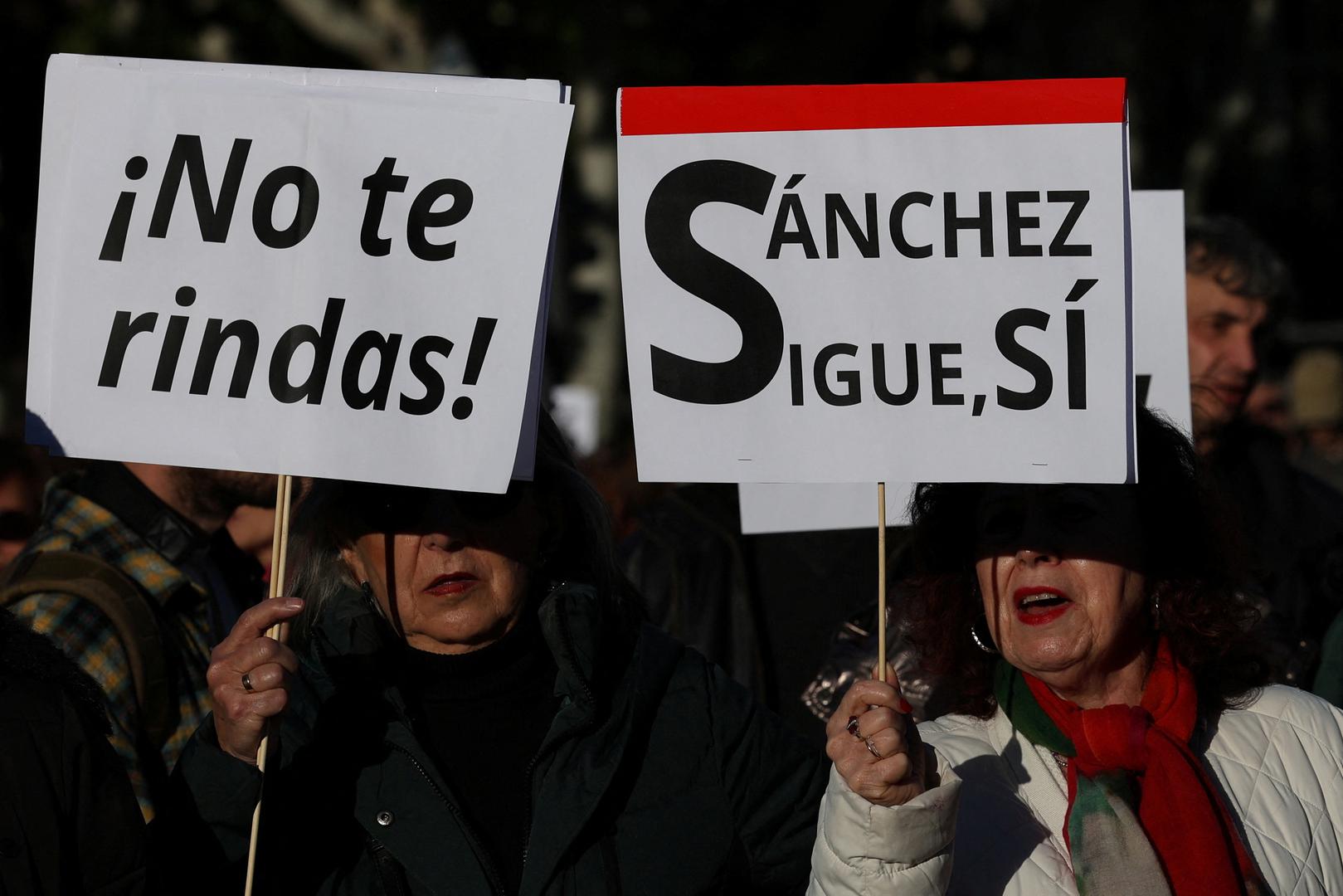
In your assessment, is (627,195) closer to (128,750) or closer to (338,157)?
(338,157)

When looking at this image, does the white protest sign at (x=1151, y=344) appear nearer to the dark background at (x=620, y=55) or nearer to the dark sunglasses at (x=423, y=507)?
the dark sunglasses at (x=423, y=507)

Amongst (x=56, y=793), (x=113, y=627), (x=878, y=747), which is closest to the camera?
(x=56, y=793)

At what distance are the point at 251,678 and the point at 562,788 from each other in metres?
0.50

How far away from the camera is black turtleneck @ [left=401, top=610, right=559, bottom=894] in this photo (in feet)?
9.42

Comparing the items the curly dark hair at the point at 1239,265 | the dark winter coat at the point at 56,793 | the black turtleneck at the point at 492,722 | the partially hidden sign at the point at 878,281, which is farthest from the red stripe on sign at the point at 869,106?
the curly dark hair at the point at 1239,265

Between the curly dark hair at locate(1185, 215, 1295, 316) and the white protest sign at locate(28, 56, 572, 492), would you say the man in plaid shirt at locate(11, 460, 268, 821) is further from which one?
the curly dark hair at locate(1185, 215, 1295, 316)

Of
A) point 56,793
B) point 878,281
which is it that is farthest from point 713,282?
point 56,793

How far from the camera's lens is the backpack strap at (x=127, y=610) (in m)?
3.42

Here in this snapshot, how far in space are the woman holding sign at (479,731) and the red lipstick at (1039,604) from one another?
413mm

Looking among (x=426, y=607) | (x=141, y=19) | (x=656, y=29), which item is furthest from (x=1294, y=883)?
(x=141, y=19)

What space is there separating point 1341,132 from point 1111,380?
59.2ft

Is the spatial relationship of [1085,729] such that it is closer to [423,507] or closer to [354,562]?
[423,507]

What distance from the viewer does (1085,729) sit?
297 cm

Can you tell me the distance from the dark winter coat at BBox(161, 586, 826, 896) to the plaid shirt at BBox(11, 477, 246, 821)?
54 centimetres
